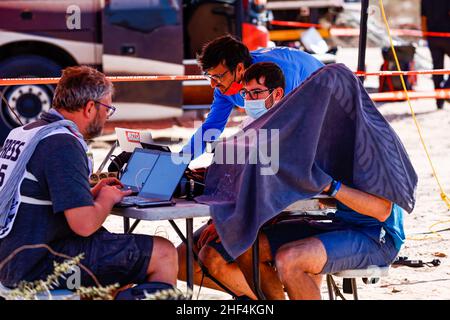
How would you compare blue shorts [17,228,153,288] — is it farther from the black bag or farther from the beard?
the black bag

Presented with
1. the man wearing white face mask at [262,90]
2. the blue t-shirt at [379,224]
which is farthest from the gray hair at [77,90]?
the blue t-shirt at [379,224]

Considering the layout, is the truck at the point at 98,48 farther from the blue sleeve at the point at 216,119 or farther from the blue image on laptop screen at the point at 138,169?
the blue image on laptop screen at the point at 138,169

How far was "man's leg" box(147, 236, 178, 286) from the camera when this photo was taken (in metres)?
3.83

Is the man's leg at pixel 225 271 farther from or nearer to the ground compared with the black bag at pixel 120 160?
nearer to the ground

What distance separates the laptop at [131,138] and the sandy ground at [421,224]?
33.3 inches

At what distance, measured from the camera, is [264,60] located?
16.8 feet

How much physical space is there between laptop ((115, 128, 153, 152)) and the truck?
567 cm

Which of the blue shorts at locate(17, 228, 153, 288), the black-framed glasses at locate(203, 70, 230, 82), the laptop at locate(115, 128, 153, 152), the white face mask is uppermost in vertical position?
the black-framed glasses at locate(203, 70, 230, 82)

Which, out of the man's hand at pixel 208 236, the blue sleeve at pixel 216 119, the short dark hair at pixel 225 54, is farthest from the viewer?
the blue sleeve at pixel 216 119

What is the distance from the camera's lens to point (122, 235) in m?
3.86

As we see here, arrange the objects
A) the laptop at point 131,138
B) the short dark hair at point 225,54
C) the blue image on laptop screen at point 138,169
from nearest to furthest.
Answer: the blue image on laptop screen at point 138,169 < the laptop at point 131,138 < the short dark hair at point 225,54

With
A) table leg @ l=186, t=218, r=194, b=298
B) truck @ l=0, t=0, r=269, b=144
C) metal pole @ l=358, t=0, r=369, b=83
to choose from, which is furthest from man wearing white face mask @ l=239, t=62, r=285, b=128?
truck @ l=0, t=0, r=269, b=144

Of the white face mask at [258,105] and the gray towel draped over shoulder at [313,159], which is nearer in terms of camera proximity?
the gray towel draped over shoulder at [313,159]

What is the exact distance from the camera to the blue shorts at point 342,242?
3939mm
